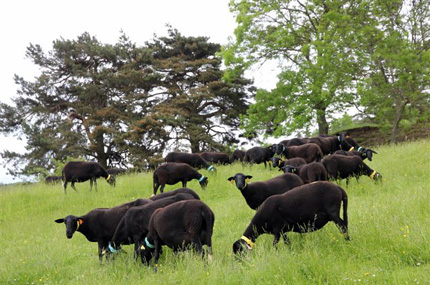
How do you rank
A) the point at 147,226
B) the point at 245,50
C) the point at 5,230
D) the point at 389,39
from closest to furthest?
the point at 147,226
the point at 5,230
the point at 389,39
the point at 245,50

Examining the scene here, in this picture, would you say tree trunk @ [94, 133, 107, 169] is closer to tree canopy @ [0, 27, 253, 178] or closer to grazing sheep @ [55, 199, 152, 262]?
tree canopy @ [0, 27, 253, 178]

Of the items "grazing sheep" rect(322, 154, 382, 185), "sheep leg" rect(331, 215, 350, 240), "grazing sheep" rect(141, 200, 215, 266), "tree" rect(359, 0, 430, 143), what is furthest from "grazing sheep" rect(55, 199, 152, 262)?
"tree" rect(359, 0, 430, 143)

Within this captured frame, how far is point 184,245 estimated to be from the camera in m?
7.59

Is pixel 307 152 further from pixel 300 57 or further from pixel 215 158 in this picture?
pixel 300 57

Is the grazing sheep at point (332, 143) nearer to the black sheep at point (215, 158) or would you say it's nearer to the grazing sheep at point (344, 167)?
the black sheep at point (215, 158)

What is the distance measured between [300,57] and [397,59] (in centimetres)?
908

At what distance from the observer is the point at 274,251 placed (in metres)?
6.73

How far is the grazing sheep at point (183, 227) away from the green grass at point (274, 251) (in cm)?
31

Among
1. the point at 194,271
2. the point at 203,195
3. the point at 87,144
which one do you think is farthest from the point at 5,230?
the point at 87,144

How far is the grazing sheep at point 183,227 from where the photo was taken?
739cm

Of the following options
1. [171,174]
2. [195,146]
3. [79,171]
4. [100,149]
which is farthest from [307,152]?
[100,149]

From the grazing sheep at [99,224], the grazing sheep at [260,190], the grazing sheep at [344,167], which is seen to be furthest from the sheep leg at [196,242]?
the grazing sheep at [344,167]

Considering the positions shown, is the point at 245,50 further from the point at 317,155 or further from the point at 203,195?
the point at 203,195

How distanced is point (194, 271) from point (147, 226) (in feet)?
8.86
